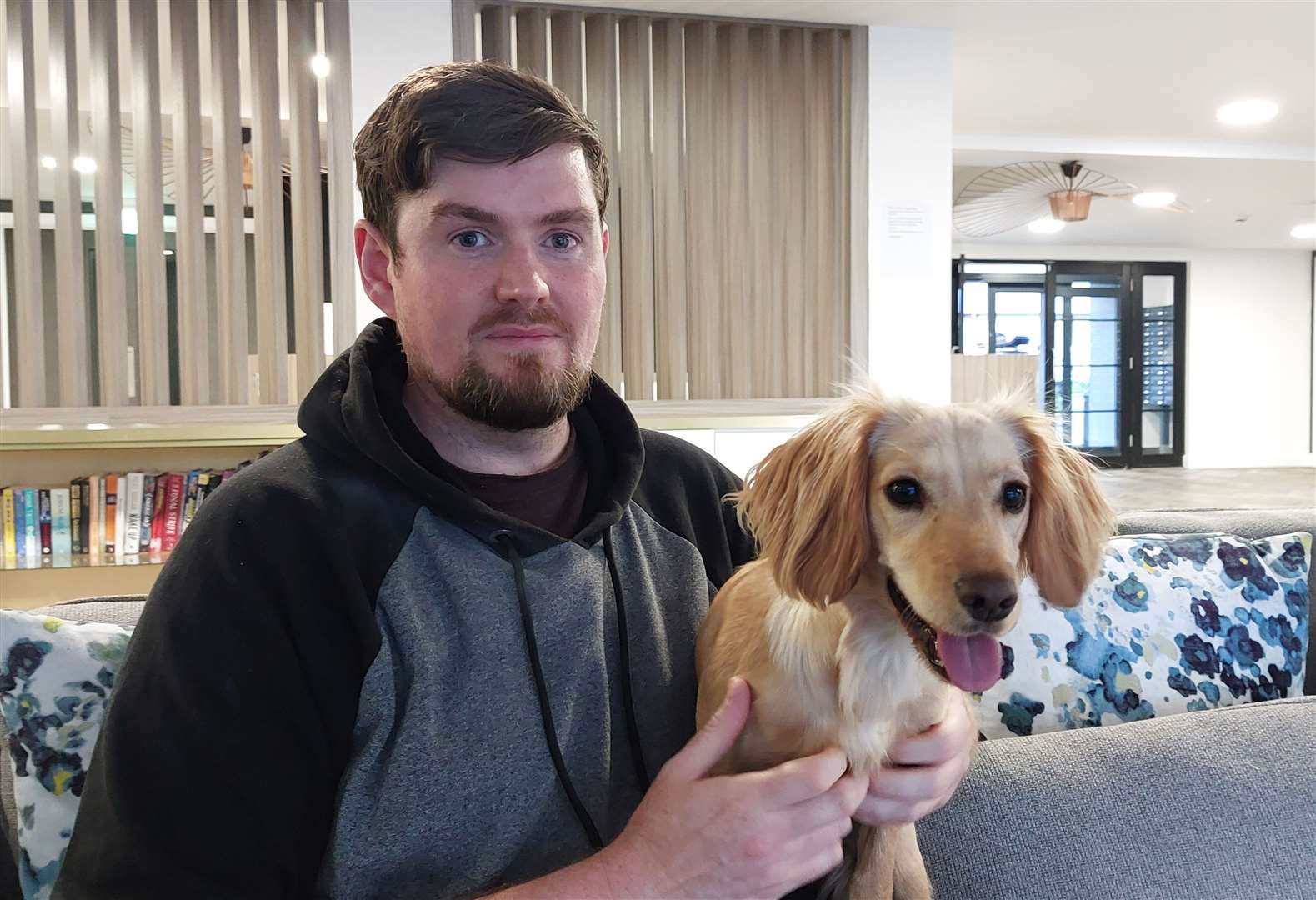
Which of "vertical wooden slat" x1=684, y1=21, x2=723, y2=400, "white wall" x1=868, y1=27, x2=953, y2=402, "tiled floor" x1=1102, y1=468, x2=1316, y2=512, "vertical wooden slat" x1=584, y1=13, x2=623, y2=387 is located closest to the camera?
"vertical wooden slat" x1=584, y1=13, x2=623, y2=387

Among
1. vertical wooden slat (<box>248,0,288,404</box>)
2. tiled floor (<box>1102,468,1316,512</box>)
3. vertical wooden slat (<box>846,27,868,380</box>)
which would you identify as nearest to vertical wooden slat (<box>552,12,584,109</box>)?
vertical wooden slat (<box>248,0,288,404</box>)

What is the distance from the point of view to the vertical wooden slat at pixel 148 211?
332cm

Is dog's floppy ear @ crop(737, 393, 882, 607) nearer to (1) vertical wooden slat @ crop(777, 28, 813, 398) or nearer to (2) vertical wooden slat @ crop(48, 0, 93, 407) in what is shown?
(1) vertical wooden slat @ crop(777, 28, 813, 398)

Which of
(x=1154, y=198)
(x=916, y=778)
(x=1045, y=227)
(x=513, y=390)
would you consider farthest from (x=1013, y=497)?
(x=1045, y=227)

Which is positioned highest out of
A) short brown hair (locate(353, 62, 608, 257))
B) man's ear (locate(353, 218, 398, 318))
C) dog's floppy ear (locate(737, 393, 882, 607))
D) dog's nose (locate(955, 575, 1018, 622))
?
short brown hair (locate(353, 62, 608, 257))

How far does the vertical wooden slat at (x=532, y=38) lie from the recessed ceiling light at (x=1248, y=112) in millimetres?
4145

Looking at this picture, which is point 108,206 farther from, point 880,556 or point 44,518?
point 880,556

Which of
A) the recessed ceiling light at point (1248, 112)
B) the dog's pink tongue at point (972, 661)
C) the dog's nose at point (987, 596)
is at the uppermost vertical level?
the recessed ceiling light at point (1248, 112)

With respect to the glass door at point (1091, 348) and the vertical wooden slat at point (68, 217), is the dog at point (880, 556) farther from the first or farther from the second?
the glass door at point (1091, 348)

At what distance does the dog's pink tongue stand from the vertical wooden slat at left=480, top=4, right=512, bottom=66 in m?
3.40

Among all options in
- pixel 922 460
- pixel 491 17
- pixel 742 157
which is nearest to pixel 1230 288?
pixel 742 157

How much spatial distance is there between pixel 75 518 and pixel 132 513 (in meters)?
0.19

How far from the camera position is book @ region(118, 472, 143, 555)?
10.7 ft

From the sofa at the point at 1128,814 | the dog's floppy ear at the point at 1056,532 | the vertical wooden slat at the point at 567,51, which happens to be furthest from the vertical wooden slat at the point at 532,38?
the dog's floppy ear at the point at 1056,532
